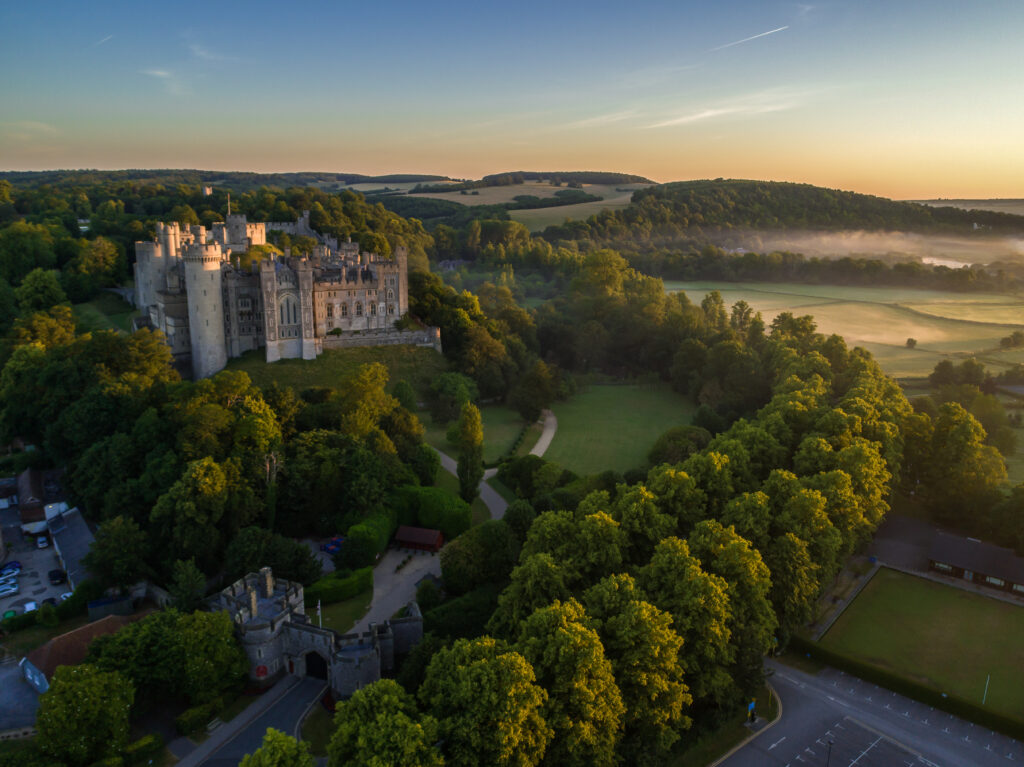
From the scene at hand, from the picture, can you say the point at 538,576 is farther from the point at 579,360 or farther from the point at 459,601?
the point at 579,360

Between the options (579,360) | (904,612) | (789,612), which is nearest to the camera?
(789,612)

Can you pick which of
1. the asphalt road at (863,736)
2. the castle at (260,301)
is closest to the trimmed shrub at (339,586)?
the asphalt road at (863,736)

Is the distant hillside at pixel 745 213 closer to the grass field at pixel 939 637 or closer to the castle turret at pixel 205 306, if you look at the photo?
the grass field at pixel 939 637

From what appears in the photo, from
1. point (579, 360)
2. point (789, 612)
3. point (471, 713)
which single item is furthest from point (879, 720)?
point (579, 360)

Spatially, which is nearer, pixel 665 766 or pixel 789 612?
pixel 665 766

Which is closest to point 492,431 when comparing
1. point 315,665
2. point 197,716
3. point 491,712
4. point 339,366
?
point 339,366

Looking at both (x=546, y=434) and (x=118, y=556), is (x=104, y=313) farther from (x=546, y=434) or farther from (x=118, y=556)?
(x=546, y=434)

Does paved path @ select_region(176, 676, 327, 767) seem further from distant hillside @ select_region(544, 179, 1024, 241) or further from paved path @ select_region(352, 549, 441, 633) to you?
distant hillside @ select_region(544, 179, 1024, 241)
